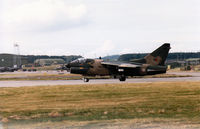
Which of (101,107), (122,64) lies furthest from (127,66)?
(101,107)

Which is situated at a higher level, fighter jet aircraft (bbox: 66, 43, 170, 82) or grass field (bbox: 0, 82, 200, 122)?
fighter jet aircraft (bbox: 66, 43, 170, 82)

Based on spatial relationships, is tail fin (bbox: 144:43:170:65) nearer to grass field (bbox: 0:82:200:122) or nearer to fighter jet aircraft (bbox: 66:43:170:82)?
fighter jet aircraft (bbox: 66:43:170:82)

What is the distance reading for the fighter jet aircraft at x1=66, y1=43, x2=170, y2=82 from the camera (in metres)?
35.1

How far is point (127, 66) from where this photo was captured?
1362 inches

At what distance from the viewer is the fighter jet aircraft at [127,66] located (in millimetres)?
35062

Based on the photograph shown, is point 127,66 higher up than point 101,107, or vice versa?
point 127,66

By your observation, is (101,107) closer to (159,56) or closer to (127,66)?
(127,66)

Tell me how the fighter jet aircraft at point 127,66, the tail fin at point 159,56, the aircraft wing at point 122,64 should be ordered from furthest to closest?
the tail fin at point 159,56 < the fighter jet aircraft at point 127,66 < the aircraft wing at point 122,64

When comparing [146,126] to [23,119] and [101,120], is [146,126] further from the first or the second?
[23,119]

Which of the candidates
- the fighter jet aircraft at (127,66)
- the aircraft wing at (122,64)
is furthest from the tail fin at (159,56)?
the aircraft wing at (122,64)

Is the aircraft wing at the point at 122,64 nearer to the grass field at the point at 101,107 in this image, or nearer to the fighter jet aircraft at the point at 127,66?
the fighter jet aircraft at the point at 127,66

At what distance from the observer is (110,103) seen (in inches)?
683

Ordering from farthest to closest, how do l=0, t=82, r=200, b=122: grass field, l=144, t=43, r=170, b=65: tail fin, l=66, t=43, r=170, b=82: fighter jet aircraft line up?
l=144, t=43, r=170, b=65: tail fin, l=66, t=43, r=170, b=82: fighter jet aircraft, l=0, t=82, r=200, b=122: grass field

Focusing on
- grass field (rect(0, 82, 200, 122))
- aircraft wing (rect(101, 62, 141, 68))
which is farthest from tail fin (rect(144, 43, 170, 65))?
grass field (rect(0, 82, 200, 122))
